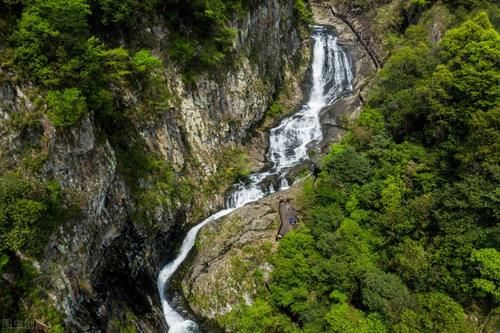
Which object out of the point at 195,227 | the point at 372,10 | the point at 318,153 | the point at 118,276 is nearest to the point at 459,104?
the point at 318,153

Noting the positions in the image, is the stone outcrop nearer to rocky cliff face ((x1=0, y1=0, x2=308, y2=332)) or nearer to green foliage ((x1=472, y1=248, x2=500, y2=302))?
rocky cliff face ((x1=0, y1=0, x2=308, y2=332))

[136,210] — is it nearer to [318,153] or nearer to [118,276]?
[118,276]

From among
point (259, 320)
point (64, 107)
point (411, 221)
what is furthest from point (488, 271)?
point (64, 107)

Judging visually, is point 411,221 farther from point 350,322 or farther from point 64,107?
point 64,107

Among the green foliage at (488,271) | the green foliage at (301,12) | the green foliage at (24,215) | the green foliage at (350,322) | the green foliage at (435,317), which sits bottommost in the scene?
the green foliage at (350,322)

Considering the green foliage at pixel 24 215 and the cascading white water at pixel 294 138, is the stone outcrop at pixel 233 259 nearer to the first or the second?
the cascading white water at pixel 294 138

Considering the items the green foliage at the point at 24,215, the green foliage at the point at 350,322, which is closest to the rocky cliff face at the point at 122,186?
the green foliage at the point at 24,215

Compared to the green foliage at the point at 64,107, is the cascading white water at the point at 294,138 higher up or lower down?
lower down
